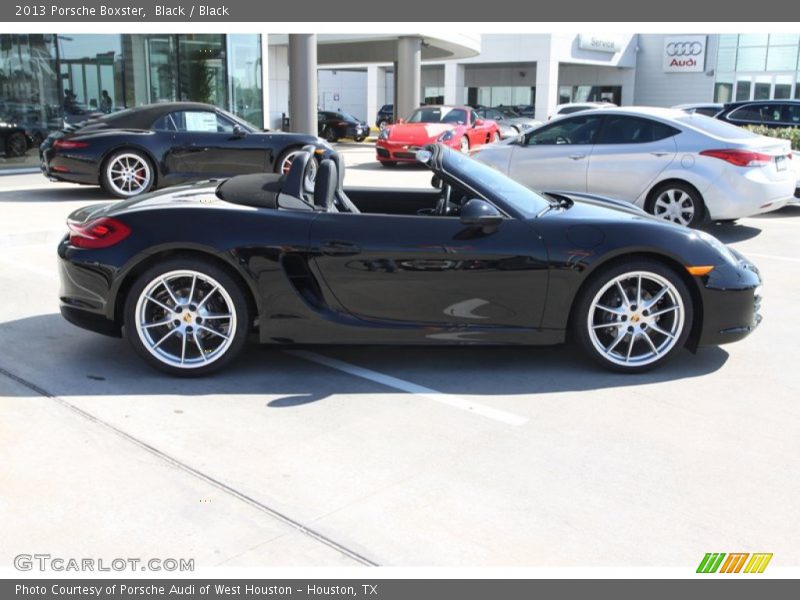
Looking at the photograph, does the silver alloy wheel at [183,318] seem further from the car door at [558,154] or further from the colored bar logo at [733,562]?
the car door at [558,154]

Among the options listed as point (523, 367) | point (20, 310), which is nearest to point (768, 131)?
point (523, 367)

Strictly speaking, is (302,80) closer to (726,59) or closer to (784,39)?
(784,39)

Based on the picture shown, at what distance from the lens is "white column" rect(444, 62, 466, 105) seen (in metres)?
51.9

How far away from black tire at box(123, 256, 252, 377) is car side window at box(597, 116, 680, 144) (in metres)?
6.66

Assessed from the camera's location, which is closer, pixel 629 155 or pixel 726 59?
pixel 629 155

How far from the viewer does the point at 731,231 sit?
1027 cm

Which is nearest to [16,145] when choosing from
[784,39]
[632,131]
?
[632,131]

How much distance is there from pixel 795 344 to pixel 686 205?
4.22 m

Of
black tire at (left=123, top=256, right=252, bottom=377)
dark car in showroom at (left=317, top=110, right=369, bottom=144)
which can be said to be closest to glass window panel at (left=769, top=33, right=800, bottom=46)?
dark car in showroom at (left=317, top=110, right=369, bottom=144)

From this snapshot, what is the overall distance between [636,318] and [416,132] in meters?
14.2

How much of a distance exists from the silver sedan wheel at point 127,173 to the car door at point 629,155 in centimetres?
624

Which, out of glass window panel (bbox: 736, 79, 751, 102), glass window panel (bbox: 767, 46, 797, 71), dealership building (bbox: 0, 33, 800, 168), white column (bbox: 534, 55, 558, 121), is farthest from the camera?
glass window panel (bbox: 736, 79, 751, 102)

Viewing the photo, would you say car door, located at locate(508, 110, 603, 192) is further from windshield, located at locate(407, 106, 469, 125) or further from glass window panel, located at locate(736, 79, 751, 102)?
glass window panel, located at locate(736, 79, 751, 102)

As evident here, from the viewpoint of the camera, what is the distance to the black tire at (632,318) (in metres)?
4.77
